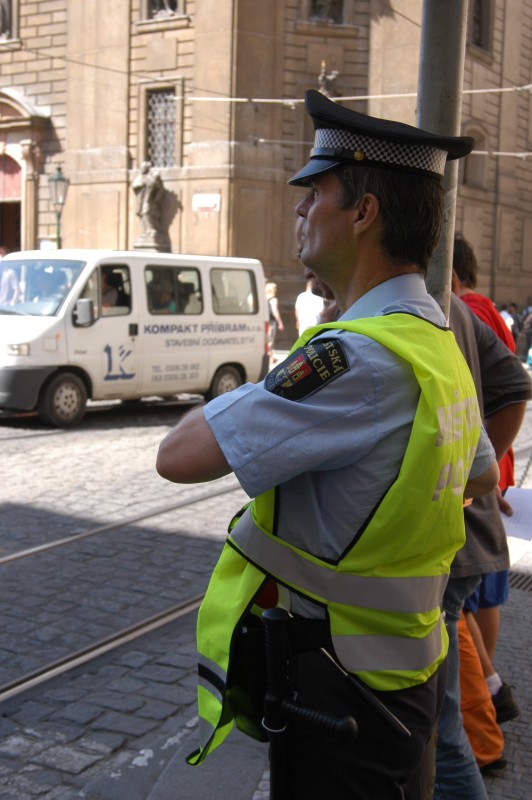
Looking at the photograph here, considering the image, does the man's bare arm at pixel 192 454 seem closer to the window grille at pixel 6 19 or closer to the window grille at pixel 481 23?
the window grille at pixel 6 19

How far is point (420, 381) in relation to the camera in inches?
65.8

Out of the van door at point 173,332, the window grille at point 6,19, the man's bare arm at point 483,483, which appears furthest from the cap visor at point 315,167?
the window grille at point 6,19

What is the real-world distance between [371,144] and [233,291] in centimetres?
1268

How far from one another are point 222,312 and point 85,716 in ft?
34.0

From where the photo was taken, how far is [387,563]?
5.59 ft

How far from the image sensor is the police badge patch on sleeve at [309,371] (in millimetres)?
1639

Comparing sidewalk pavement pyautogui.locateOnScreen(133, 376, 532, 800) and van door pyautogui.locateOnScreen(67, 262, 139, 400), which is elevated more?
van door pyautogui.locateOnScreen(67, 262, 139, 400)

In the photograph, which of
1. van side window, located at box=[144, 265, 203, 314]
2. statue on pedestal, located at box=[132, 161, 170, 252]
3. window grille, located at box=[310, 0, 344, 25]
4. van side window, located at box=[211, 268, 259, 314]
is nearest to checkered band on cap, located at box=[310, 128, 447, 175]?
van side window, located at box=[144, 265, 203, 314]

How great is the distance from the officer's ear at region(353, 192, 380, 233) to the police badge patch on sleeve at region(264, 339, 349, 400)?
0.80ft

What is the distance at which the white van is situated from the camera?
12.0 m

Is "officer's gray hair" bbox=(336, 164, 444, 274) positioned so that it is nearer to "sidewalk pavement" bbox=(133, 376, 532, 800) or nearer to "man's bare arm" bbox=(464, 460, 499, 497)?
"man's bare arm" bbox=(464, 460, 499, 497)

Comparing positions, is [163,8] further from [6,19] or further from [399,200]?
[399,200]

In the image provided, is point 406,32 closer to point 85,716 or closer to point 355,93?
point 355,93

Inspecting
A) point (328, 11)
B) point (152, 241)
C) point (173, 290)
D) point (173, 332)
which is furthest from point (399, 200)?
point (328, 11)
